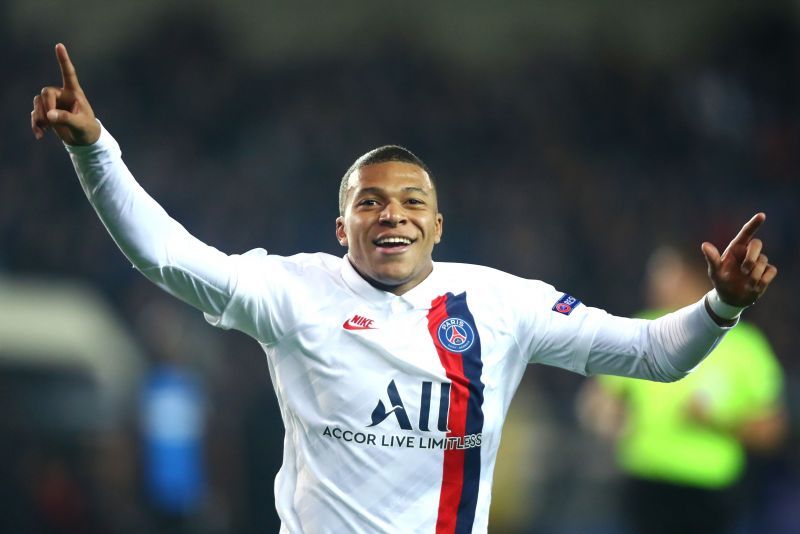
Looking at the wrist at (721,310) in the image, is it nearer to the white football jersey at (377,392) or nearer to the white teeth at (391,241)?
the white football jersey at (377,392)

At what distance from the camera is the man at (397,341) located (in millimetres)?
3596

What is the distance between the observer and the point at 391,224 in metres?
3.77

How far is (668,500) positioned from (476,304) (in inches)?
135

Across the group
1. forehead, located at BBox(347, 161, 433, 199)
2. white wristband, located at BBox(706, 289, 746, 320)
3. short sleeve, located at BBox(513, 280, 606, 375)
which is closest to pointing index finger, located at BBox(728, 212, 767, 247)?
white wristband, located at BBox(706, 289, 746, 320)

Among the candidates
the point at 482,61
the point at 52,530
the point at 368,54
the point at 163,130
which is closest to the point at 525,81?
the point at 482,61

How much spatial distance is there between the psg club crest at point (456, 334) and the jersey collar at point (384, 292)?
88 mm

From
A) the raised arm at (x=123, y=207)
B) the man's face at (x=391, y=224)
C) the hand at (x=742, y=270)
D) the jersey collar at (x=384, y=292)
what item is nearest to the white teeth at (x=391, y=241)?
the man's face at (x=391, y=224)

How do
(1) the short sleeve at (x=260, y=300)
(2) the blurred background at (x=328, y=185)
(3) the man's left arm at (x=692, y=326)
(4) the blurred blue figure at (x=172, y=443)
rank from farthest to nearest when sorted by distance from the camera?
(4) the blurred blue figure at (x=172, y=443)
(2) the blurred background at (x=328, y=185)
(3) the man's left arm at (x=692, y=326)
(1) the short sleeve at (x=260, y=300)

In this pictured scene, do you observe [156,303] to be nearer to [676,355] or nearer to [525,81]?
[525,81]

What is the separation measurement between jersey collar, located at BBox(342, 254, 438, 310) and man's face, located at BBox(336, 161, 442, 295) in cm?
3

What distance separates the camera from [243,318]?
3.59 m

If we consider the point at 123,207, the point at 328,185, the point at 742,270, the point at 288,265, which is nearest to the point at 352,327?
the point at 288,265

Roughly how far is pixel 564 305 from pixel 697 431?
3155mm

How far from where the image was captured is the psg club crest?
147 inches
